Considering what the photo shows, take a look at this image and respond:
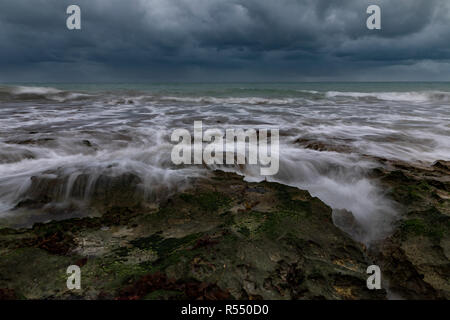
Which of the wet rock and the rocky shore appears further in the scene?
the wet rock

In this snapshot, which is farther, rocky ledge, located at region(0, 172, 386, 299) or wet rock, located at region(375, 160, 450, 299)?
wet rock, located at region(375, 160, 450, 299)

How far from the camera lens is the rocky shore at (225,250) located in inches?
89.0

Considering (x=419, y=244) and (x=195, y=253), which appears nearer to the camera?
(x=195, y=253)

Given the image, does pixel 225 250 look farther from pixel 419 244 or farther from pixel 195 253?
pixel 419 244

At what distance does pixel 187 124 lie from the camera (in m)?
11.7

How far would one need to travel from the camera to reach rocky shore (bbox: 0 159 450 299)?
2.26 metres

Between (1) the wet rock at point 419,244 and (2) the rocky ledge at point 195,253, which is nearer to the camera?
(2) the rocky ledge at point 195,253

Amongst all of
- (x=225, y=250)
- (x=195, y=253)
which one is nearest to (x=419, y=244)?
(x=225, y=250)

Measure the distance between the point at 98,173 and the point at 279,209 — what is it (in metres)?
3.17

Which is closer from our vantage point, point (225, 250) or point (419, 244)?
point (225, 250)

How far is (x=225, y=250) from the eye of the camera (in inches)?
104
